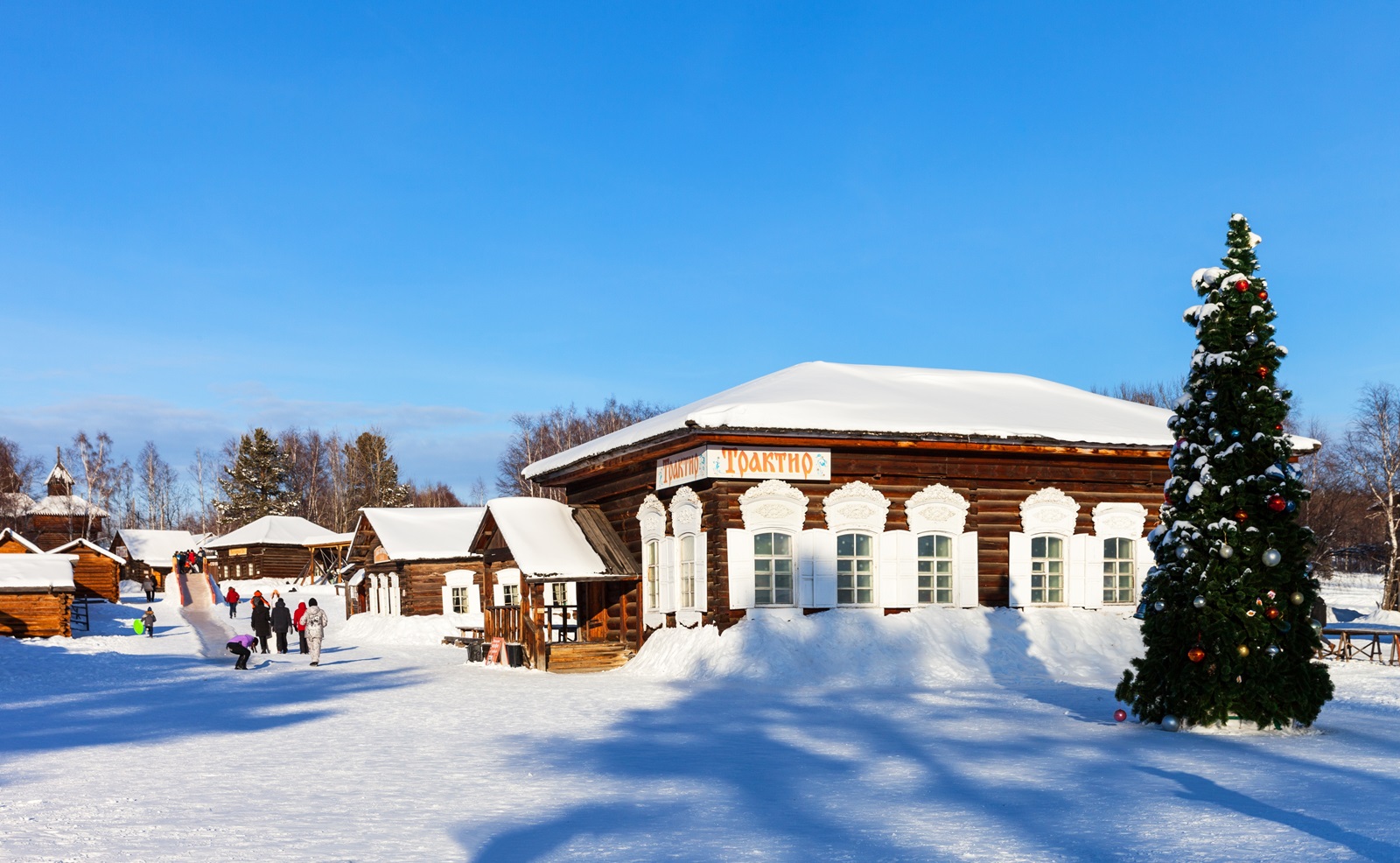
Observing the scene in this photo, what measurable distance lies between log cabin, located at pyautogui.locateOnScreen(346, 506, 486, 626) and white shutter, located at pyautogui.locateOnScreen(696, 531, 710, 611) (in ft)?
65.3

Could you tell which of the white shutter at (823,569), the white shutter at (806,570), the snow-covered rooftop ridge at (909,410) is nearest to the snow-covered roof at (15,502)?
the snow-covered rooftop ridge at (909,410)

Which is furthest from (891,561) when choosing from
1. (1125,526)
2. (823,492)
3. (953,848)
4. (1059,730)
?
(953,848)

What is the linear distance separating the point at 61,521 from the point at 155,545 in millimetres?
7442

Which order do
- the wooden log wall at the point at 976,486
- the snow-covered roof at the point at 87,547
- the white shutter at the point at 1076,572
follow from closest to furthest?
1. the wooden log wall at the point at 976,486
2. the white shutter at the point at 1076,572
3. the snow-covered roof at the point at 87,547

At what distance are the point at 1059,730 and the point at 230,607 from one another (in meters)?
41.3

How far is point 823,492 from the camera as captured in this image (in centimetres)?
2164

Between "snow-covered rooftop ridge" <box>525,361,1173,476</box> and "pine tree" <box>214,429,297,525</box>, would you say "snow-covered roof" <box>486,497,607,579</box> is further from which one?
"pine tree" <box>214,429,297,525</box>

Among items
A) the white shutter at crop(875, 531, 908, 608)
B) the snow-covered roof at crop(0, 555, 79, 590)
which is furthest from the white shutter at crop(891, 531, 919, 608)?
the snow-covered roof at crop(0, 555, 79, 590)

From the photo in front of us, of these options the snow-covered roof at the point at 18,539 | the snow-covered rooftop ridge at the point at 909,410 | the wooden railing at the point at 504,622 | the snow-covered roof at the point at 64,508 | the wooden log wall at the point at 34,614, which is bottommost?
the wooden log wall at the point at 34,614

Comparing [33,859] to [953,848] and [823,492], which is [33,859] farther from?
[823,492]

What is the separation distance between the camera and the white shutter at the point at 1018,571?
74.2 ft

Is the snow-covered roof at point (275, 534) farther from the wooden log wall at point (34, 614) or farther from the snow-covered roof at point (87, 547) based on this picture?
the wooden log wall at point (34, 614)

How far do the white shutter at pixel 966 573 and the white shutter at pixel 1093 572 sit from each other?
2290 millimetres

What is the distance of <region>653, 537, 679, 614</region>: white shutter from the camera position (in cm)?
2252
